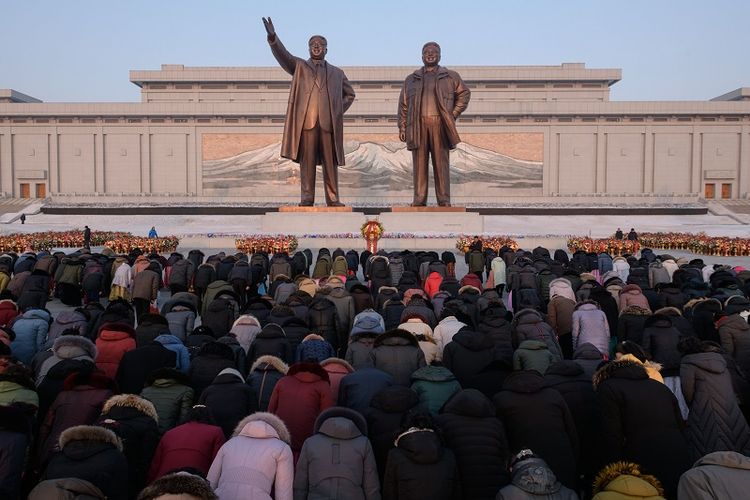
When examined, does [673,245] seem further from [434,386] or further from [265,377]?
[265,377]

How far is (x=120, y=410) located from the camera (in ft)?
13.9

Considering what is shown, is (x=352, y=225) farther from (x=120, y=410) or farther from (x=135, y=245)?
(x=120, y=410)

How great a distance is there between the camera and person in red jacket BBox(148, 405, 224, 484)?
13.3 feet

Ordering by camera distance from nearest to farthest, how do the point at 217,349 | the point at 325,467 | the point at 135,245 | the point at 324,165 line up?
the point at 325,467, the point at 217,349, the point at 135,245, the point at 324,165

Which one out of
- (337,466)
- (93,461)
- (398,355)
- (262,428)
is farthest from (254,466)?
(398,355)

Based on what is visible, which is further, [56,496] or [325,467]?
[325,467]

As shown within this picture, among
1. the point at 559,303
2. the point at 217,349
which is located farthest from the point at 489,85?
the point at 217,349

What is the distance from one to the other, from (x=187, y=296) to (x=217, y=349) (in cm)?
279

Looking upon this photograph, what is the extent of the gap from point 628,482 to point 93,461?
2237mm

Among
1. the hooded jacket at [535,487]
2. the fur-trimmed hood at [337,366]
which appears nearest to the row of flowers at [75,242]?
the fur-trimmed hood at [337,366]

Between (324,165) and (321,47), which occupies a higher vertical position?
(321,47)

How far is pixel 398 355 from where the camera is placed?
17.9ft

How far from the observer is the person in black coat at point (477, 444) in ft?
13.0

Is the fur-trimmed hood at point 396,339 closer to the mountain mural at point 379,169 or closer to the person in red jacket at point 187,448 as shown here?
the person in red jacket at point 187,448
